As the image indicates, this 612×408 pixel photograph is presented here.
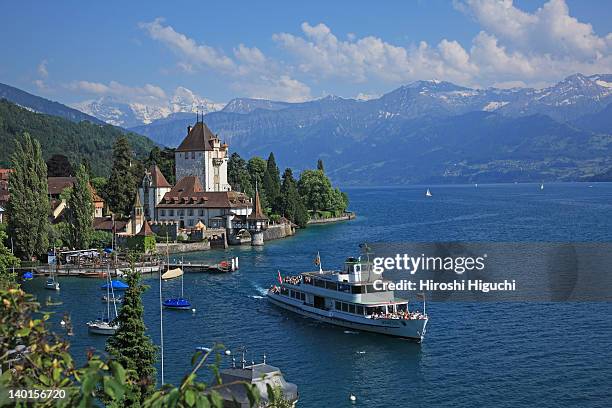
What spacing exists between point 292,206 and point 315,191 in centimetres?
1698

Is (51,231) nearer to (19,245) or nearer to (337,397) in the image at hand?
(19,245)

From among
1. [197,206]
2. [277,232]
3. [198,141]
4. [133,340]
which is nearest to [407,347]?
[133,340]

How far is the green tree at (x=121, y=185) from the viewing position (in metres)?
103

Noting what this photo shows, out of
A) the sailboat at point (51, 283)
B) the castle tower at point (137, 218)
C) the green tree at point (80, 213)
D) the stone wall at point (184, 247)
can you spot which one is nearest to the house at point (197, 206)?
the stone wall at point (184, 247)

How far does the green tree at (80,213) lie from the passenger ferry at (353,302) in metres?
35.3

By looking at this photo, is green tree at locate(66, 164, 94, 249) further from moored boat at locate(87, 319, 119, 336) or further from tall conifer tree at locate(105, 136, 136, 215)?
moored boat at locate(87, 319, 119, 336)

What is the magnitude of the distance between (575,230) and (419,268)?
46.1 meters

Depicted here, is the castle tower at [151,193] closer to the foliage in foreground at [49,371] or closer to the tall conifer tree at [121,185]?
the tall conifer tree at [121,185]

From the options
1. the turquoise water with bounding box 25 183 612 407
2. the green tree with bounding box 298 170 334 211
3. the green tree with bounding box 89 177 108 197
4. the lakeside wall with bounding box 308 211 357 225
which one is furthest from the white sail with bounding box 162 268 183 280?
the green tree with bounding box 298 170 334 211

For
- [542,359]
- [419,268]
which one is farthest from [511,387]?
[419,268]

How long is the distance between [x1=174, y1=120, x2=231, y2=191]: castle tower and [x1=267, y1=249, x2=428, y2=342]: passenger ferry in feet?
203

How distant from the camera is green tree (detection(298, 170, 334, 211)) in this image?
5315 inches

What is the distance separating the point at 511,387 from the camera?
31188 millimetres

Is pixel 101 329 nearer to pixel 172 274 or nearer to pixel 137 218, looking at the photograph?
pixel 172 274
